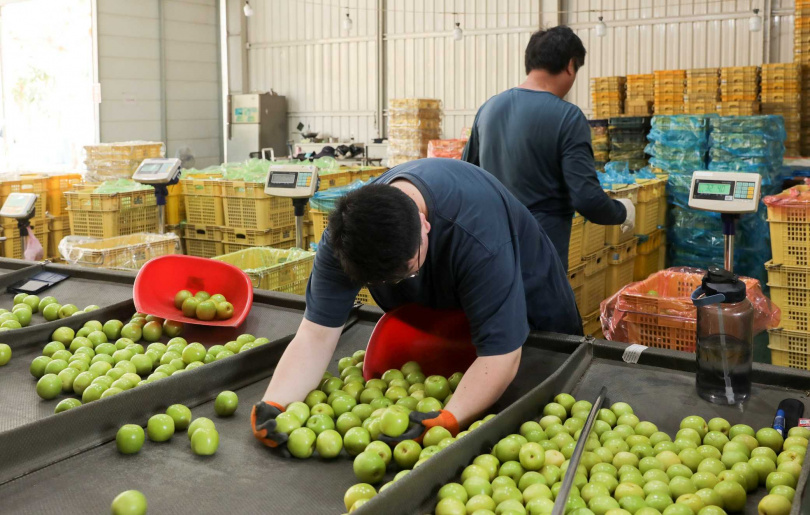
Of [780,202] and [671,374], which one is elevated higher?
[780,202]

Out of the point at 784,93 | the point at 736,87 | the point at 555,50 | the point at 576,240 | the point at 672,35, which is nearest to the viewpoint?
the point at 555,50

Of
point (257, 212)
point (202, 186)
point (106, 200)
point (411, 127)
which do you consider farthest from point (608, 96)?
point (106, 200)

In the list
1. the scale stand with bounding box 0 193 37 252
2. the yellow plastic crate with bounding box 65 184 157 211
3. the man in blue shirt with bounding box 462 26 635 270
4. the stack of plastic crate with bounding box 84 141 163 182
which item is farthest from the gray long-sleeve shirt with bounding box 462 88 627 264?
the stack of plastic crate with bounding box 84 141 163 182

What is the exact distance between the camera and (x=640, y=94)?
8.49m

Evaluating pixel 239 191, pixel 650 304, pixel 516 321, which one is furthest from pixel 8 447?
pixel 239 191

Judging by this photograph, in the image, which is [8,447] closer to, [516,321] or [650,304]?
[516,321]

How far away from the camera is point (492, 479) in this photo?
1.46m

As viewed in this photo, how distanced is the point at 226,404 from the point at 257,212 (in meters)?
4.13

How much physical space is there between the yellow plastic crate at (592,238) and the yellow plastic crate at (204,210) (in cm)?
297

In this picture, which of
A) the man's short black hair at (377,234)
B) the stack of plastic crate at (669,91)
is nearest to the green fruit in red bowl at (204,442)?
the man's short black hair at (377,234)

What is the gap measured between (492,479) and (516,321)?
402 mm

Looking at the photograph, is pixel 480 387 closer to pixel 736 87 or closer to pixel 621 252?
pixel 621 252

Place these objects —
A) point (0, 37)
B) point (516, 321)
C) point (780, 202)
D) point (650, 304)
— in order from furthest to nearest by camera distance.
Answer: point (0, 37) → point (780, 202) → point (650, 304) → point (516, 321)

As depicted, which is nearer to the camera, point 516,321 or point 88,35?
point 516,321
